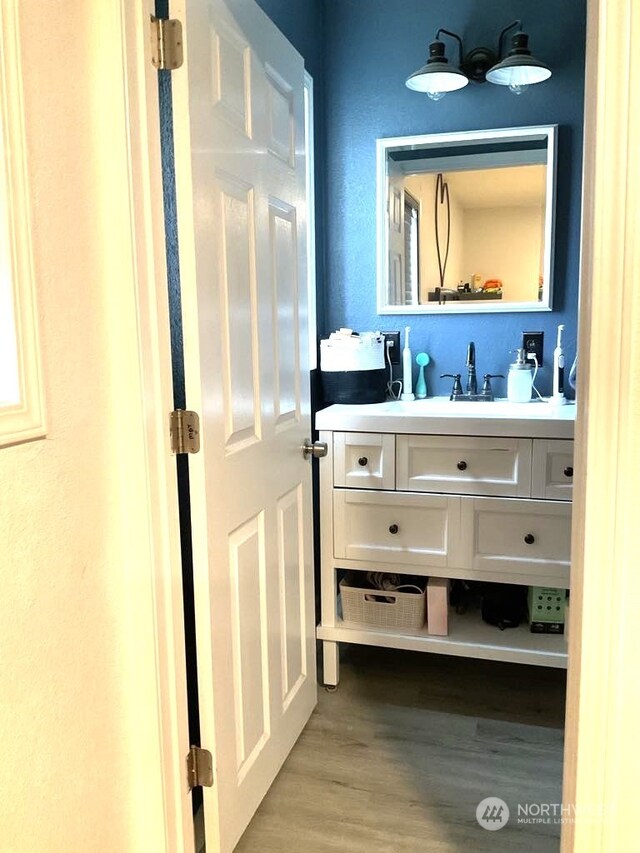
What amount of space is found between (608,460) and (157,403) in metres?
0.81

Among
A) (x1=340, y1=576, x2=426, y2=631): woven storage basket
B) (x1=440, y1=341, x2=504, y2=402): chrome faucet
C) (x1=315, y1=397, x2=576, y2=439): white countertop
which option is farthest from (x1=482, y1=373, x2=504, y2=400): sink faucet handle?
(x1=340, y1=576, x2=426, y2=631): woven storage basket

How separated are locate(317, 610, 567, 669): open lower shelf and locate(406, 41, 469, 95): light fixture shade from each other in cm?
193

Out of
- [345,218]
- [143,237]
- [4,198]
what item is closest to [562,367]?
[345,218]

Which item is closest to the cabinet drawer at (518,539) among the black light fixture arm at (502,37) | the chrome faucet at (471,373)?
the chrome faucet at (471,373)

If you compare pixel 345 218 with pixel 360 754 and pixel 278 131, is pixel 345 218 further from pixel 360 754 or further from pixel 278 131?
pixel 360 754

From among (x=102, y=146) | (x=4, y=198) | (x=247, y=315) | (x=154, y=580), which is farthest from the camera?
(x=247, y=315)

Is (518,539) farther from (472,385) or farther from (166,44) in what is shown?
(166,44)

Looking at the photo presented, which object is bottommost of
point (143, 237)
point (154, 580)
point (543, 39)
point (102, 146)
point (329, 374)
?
point (154, 580)

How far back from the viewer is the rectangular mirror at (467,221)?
263 cm

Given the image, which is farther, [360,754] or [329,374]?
[329,374]

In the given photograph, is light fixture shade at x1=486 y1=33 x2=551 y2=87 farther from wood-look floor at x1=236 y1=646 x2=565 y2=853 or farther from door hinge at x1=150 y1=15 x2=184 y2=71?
wood-look floor at x1=236 y1=646 x2=565 y2=853

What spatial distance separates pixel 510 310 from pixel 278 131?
1.20 m

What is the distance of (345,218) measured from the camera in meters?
2.86

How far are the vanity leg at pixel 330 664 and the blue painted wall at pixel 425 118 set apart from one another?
1077mm
